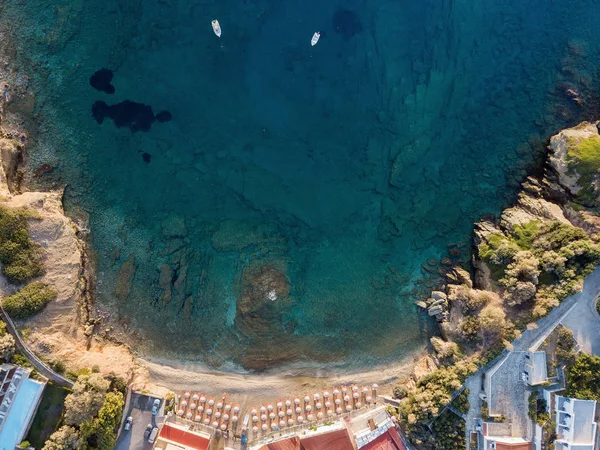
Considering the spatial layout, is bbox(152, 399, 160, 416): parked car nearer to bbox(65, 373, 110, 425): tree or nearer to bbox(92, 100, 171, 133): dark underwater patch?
bbox(65, 373, 110, 425): tree

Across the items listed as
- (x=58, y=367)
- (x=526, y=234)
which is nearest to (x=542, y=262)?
(x=526, y=234)

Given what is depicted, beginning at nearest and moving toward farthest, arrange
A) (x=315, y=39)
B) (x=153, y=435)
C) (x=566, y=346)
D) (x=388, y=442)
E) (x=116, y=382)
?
(x=566, y=346)
(x=116, y=382)
(x=153, y=435)
(x=388, y=442)
(x=315, y=39)

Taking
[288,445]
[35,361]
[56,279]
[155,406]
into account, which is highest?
[56,279]

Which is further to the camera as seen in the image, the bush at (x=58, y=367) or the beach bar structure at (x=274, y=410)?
the beach bar structure at (x=274, y=410)

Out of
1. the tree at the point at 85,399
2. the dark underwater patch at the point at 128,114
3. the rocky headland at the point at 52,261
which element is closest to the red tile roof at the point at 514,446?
the rocky headland at the point at 52,261

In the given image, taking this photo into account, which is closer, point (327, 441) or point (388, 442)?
point (327, 441)

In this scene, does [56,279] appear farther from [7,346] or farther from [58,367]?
[58,367]

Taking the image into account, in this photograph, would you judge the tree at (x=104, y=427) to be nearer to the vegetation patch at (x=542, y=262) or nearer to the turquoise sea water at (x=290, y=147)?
the turquoise sea water at (x=290, y=147)
